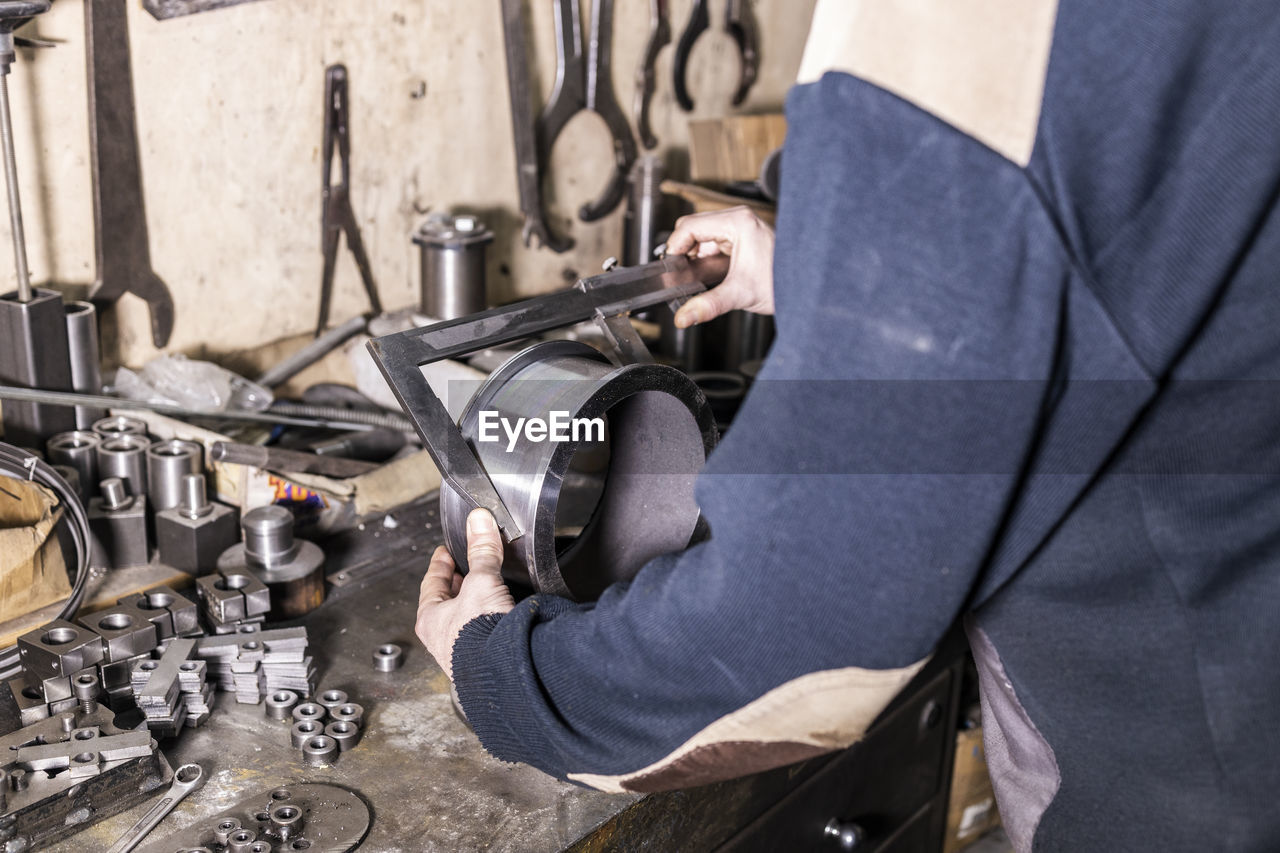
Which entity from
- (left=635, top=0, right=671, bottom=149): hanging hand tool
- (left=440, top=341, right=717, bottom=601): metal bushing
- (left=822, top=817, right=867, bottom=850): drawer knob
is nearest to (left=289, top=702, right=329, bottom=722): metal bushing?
(left=440, top=341, right=717, bottom=601): metal bushing

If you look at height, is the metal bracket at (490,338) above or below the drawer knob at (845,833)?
above

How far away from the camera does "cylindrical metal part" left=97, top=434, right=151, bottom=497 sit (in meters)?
1.37

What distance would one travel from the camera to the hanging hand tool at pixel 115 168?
1452 mm

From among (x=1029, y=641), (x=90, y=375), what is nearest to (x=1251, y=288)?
(x=1029, y=641)

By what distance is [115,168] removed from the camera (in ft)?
4.96

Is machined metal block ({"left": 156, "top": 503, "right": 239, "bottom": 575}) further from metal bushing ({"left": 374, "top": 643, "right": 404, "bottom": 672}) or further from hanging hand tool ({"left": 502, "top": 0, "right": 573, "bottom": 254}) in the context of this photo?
hanging hand tool ({"left": 502, "top": 0, "right": 573, "bottom": 254})

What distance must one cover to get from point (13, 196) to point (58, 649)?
1.97 feet

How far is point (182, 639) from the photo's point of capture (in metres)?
1.14

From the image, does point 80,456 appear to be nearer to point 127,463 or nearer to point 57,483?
point 127,463

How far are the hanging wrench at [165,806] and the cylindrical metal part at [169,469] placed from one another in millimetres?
463

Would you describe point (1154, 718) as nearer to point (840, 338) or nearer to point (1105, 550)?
point (1105, 550)

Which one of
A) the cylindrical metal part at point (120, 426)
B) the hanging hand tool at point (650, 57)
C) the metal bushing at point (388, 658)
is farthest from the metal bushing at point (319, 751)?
the hanging hand tool at point (650, 57)

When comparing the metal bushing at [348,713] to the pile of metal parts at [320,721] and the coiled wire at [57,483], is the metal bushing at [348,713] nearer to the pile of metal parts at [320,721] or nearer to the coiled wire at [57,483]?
the pile of metal parts at [320,721]

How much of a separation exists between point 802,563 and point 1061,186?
23 centimetres
